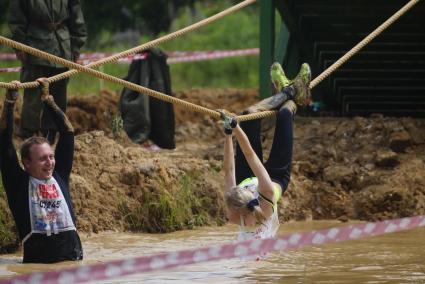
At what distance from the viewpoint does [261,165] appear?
31.5ft

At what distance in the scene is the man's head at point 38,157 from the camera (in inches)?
380

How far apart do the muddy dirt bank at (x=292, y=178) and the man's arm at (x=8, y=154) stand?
113 centimetres

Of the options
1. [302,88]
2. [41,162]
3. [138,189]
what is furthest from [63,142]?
[138,189]

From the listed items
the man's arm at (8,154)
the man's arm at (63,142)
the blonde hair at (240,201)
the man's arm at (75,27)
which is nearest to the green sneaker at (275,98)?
the blonde hair at (240,201)

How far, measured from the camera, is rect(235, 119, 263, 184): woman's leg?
10.2 metres

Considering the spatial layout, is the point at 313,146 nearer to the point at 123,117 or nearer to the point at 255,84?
the point at 123,117

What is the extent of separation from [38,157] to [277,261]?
206cm

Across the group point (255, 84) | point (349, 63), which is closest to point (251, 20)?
point (255, 84)

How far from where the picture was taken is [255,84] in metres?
24.0

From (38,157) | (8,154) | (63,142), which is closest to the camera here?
(38,157)

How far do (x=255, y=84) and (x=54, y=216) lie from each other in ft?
46.8

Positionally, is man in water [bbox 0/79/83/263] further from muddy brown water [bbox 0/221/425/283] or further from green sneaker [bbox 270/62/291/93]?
green sneaker [bbox 270/62/291/93]

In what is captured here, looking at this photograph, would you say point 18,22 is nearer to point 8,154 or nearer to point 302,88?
point 8,154

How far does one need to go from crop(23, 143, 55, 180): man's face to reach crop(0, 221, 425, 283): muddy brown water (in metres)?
0.66
